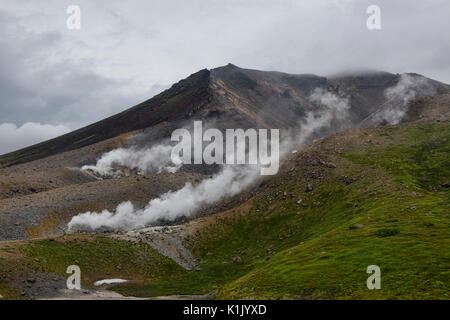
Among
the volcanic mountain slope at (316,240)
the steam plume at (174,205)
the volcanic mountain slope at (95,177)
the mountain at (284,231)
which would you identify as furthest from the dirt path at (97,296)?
the steam plume at (174,205)

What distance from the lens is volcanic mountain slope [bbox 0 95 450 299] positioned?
38312 millimetres

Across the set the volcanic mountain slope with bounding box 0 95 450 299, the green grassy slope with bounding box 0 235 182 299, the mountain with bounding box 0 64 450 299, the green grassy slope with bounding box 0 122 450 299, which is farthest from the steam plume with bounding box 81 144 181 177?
the green grassy slope with bounding box 0 235 182 299

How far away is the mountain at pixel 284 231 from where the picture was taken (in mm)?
40000

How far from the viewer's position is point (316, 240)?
55562 mm

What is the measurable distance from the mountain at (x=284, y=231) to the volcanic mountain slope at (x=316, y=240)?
0.74ft

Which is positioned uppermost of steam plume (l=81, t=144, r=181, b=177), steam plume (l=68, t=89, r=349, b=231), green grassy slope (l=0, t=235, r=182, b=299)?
steam plume (l=81, t=144, r=181, b=177)

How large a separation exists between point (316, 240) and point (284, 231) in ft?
60.8

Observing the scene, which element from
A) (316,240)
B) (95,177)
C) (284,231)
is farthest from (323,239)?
(95,177)

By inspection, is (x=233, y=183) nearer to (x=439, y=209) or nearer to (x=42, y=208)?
(x=42, y=208)

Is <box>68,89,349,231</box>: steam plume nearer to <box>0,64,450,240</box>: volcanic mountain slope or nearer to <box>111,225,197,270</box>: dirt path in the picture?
<box>0,64,450,240</box>: volcanic mountain slope

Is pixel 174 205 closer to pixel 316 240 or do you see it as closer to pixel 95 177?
pixel 95 177

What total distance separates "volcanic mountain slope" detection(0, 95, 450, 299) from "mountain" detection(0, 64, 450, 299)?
225mm
